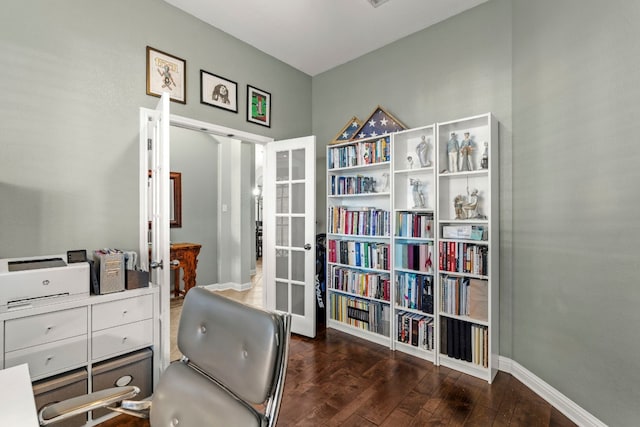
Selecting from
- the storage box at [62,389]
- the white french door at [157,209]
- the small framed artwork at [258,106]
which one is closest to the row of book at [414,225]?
the small framed artwork at [258,106]

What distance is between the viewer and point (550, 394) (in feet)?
6.70

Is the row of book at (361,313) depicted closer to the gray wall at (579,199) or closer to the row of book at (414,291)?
the row of book at (414,291)

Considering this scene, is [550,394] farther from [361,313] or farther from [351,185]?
[351,185]

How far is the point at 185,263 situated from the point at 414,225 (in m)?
3.37

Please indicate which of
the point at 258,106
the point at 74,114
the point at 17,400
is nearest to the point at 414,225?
the point at 258,106

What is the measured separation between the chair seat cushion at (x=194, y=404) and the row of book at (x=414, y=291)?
208 cm

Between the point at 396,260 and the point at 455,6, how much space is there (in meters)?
2.31

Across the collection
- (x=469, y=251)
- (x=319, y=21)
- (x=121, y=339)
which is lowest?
(x=121, y=339)

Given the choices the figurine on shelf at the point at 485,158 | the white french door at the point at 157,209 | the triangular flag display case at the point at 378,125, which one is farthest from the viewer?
the triangular flag display case at the point at 378,125

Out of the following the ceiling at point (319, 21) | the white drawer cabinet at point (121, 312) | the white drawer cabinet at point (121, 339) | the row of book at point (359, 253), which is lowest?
the white drawer cabinet at point (121, 339)

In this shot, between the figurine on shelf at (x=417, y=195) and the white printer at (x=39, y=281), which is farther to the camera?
the figurine on shelf at (x=417, y=195)

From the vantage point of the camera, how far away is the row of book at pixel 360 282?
9.70ft

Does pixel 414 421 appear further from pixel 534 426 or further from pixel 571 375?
pixel 571 375

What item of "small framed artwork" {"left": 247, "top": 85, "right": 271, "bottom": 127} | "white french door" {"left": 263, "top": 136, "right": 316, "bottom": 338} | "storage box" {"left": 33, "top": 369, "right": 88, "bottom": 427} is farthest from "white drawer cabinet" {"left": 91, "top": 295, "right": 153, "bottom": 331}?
"small framed artwork" {"left": 247, "top": 85, "right": 271, "bottom": 127}
